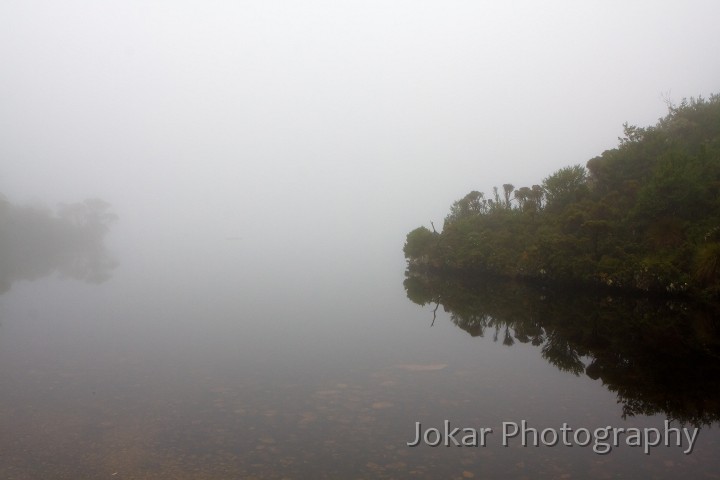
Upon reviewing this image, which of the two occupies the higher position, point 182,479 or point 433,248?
point 433,248

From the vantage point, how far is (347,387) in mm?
19859

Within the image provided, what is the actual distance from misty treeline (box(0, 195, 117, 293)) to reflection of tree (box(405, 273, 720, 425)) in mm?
54694

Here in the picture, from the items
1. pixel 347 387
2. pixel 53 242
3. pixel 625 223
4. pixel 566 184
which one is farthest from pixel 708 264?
pixel 53 242

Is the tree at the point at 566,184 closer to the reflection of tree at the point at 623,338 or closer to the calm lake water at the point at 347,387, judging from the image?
the reflection of tree at the point at 623,338

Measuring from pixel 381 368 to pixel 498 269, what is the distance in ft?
118

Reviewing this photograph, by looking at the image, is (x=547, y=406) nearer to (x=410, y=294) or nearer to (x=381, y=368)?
(x=381, y=368)

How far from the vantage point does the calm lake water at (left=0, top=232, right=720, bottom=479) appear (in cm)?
1310

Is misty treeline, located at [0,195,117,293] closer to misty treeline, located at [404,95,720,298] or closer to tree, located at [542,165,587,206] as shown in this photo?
misty treeline, located at [404,95,720,298]

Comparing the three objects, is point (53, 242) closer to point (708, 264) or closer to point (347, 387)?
point (347, 387)

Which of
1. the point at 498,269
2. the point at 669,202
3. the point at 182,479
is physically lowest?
the point at 182,479

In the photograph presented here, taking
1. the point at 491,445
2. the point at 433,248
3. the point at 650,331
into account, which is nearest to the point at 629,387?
the point at 491,445

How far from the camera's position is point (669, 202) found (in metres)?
38.4

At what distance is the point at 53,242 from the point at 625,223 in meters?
122

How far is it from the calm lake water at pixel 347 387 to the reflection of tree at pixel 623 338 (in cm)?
13
